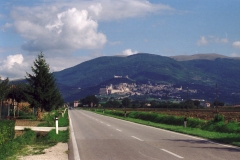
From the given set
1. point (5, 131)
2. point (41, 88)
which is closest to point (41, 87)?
point (41, 88)

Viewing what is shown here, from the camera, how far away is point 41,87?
4412 cm

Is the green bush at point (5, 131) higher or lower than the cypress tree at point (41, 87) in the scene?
lower

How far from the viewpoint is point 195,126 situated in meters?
31.7

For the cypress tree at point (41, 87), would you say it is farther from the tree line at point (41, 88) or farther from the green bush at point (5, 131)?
the green bush at point (5, 131)

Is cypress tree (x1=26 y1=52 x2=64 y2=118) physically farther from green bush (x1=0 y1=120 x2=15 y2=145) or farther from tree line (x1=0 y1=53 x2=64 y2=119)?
green bush (x1=0 y1=120 x2=15 y2=145)

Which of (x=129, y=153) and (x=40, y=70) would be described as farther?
(x=40, y=70)

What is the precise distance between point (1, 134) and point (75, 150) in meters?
3.54

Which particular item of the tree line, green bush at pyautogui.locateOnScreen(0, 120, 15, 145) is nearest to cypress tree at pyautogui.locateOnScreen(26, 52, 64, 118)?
the tree line

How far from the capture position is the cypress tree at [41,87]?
43.8 metres

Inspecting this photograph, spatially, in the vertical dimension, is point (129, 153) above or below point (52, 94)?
below

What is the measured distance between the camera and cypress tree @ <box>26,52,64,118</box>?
43781 millimetres

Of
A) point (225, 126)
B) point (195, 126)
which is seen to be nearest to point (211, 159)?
point (225, 126)

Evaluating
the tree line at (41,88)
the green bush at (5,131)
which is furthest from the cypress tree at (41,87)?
the green bush at (5,131)

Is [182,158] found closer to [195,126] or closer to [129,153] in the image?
[129,153]
